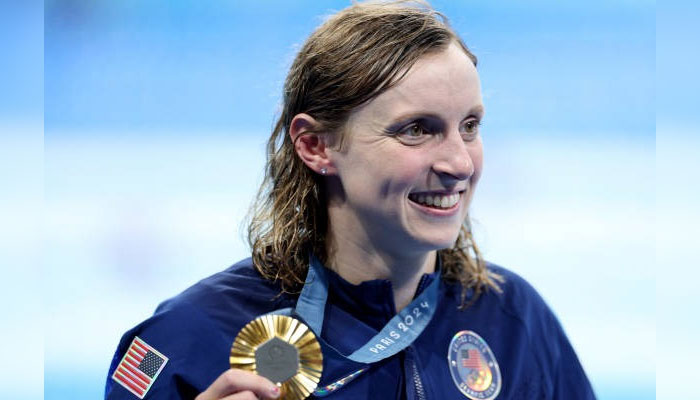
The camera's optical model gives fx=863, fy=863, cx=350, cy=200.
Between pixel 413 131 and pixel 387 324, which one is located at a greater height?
pixel 413 131

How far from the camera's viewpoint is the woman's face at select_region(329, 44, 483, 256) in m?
1.97

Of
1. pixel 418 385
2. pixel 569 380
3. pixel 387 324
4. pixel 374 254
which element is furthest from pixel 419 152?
pixel 569 380

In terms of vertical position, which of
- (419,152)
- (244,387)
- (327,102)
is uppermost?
(327,102)

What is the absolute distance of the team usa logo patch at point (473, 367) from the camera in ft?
6.97

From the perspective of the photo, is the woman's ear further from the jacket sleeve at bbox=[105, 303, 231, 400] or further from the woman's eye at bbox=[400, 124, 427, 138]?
the jacket sleeve at bbox=[105, 303, 231, 400]

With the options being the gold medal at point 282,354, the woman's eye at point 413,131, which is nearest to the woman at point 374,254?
the woman's eye at point 413,131

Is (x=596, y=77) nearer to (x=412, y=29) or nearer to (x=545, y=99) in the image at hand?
(x=545, y=99)

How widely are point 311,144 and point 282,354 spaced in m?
0.61

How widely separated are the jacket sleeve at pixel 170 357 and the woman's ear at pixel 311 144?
46 cm

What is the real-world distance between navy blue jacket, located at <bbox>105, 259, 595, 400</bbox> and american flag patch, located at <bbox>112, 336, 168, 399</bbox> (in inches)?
0.6

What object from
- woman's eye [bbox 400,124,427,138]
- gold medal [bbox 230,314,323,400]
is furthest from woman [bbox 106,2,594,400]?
gold medal [bbox 230,314,323,400]

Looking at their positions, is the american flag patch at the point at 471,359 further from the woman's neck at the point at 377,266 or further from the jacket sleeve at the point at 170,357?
the jacket sleeve at the point at 170,357

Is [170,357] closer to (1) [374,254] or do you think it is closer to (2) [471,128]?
(1) [374,254]

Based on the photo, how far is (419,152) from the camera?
6.47 ft
